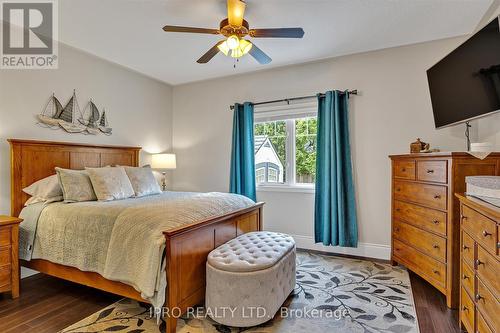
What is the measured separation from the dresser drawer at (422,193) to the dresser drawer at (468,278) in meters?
0.63

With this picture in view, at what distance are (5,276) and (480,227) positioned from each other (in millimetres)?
3585

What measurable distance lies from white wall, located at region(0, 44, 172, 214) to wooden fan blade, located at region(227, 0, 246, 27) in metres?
2.34

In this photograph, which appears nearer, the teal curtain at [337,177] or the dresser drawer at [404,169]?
the dresser drawer at [404,169]

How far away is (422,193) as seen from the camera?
261 cm

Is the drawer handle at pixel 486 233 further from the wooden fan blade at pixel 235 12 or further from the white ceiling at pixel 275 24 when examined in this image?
the wooden fan blade at pixel 235 12

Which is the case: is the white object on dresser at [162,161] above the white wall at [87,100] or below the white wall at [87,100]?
below

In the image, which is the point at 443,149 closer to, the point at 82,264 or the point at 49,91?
the point at 82,264

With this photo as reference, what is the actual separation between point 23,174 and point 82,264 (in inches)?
52.7

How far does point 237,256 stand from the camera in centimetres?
212

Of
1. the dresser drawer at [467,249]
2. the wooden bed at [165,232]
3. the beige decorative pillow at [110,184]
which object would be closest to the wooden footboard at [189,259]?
the wooden bed at [165,232]

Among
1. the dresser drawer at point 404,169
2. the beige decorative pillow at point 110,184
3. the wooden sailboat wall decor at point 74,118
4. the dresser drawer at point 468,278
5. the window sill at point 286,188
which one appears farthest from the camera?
the window sill at point 286,188

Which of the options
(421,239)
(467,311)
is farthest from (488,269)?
(421,239)

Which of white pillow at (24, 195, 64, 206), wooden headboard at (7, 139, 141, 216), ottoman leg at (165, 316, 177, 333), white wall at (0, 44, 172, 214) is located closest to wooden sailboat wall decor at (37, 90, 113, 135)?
white wall at (0, 44, 172, 214)

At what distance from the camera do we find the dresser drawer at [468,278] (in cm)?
166
